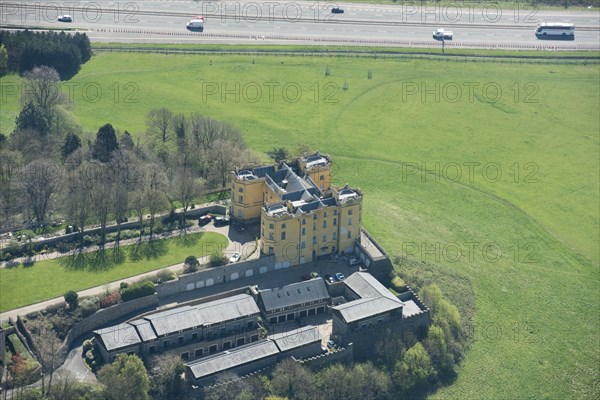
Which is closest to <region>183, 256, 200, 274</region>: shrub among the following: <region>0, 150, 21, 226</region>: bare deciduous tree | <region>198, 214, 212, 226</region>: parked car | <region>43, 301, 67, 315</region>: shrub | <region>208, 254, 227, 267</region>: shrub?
<region>208, 254, 227, 267</region>: shrub

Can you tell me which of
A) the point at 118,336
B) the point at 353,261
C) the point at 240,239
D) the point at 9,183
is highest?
the point at 9,183

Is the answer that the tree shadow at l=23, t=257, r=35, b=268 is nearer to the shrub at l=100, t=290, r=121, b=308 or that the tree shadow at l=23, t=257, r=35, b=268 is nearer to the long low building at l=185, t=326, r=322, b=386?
the shrub at l=100, t=290, r=121, b=308

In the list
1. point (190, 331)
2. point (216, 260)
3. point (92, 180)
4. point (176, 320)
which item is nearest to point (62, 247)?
point (92, 180)

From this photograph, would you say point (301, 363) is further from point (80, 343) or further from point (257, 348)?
point (80, 343)

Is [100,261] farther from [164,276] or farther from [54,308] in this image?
[54,308]

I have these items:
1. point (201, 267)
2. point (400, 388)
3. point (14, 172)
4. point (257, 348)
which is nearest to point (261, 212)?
point (201, 267)

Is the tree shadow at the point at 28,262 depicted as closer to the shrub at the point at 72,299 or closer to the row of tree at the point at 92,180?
the row of tree at the point at 92,180
